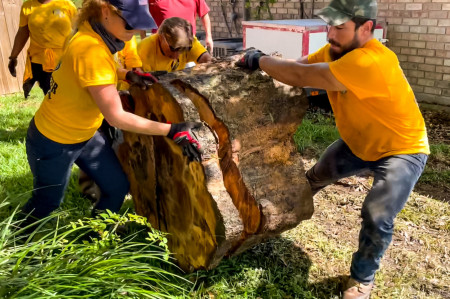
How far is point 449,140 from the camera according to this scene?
5.61 meters

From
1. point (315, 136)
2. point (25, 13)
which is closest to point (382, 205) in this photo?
point (315, 136)

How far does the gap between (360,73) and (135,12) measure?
1.25 m

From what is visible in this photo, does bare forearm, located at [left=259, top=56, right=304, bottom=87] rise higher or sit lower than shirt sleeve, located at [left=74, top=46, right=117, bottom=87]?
lower

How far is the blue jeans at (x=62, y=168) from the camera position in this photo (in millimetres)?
2658

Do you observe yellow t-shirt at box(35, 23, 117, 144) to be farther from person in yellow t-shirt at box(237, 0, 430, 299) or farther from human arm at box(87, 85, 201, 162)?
person in yellow t-shirt at box(237, 0, 430, 299)

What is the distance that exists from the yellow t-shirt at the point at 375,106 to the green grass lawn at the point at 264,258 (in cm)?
84

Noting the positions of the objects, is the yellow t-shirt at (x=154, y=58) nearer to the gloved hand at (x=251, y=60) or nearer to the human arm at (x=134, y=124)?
the gloved hand at (x=251, y=60)

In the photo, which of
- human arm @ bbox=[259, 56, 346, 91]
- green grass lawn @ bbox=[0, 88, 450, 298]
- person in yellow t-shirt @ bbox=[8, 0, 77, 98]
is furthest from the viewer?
person in yellow t-shirt @ bbox=[8, 0, 77, 98]

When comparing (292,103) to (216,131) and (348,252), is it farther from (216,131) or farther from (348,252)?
(348,252)

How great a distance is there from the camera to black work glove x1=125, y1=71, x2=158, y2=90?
2.80 meters

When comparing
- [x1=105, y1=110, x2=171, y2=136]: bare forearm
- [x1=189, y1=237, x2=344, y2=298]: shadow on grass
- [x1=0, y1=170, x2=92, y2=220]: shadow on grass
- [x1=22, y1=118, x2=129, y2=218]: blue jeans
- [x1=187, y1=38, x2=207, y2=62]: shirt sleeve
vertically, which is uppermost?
[x1=187, y1=38, x2=207, y2=62]: shirt sleeve

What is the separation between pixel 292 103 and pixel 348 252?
1.18 meters

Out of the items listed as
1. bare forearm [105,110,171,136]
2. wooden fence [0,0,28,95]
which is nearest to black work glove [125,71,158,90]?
bare forearm [105,110,171,136]

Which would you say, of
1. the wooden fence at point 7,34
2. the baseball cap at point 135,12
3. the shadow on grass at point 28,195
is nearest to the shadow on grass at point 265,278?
the shadow on grass at point 28,195
